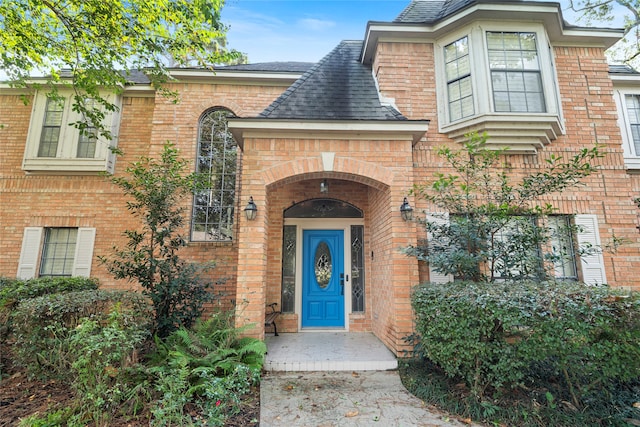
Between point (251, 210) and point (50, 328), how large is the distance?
8.73 feet

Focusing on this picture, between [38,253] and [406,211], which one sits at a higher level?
[406,211]

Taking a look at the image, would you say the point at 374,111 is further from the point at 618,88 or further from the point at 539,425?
the point at 618,88

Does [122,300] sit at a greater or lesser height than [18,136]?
lesser

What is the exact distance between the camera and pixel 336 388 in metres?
3.71

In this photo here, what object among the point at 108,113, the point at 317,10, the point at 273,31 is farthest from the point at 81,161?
the point at 317,10

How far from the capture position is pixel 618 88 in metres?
7.17

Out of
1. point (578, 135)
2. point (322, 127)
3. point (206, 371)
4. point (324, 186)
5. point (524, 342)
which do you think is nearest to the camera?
point (524, 342)

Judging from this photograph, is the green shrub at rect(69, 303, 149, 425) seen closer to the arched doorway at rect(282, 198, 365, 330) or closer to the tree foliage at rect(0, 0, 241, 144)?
the arched doorway at rect(282, 198, 365, 330)

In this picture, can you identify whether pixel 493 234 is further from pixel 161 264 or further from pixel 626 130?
pixel 626 130

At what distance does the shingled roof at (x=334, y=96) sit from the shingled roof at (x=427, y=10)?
1426 millimetres

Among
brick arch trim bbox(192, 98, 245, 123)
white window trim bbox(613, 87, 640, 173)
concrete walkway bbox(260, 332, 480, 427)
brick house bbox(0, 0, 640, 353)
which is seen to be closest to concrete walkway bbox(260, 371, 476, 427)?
concrete walkway bbox(260, 332, 480, 427)

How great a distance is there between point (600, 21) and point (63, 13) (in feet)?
53.2

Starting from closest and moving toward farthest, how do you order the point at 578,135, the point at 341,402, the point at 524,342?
1. the point at 524,342
2. the point at 341,402
3. the point at 578,135

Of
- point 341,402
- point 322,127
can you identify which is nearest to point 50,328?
point 341,402
